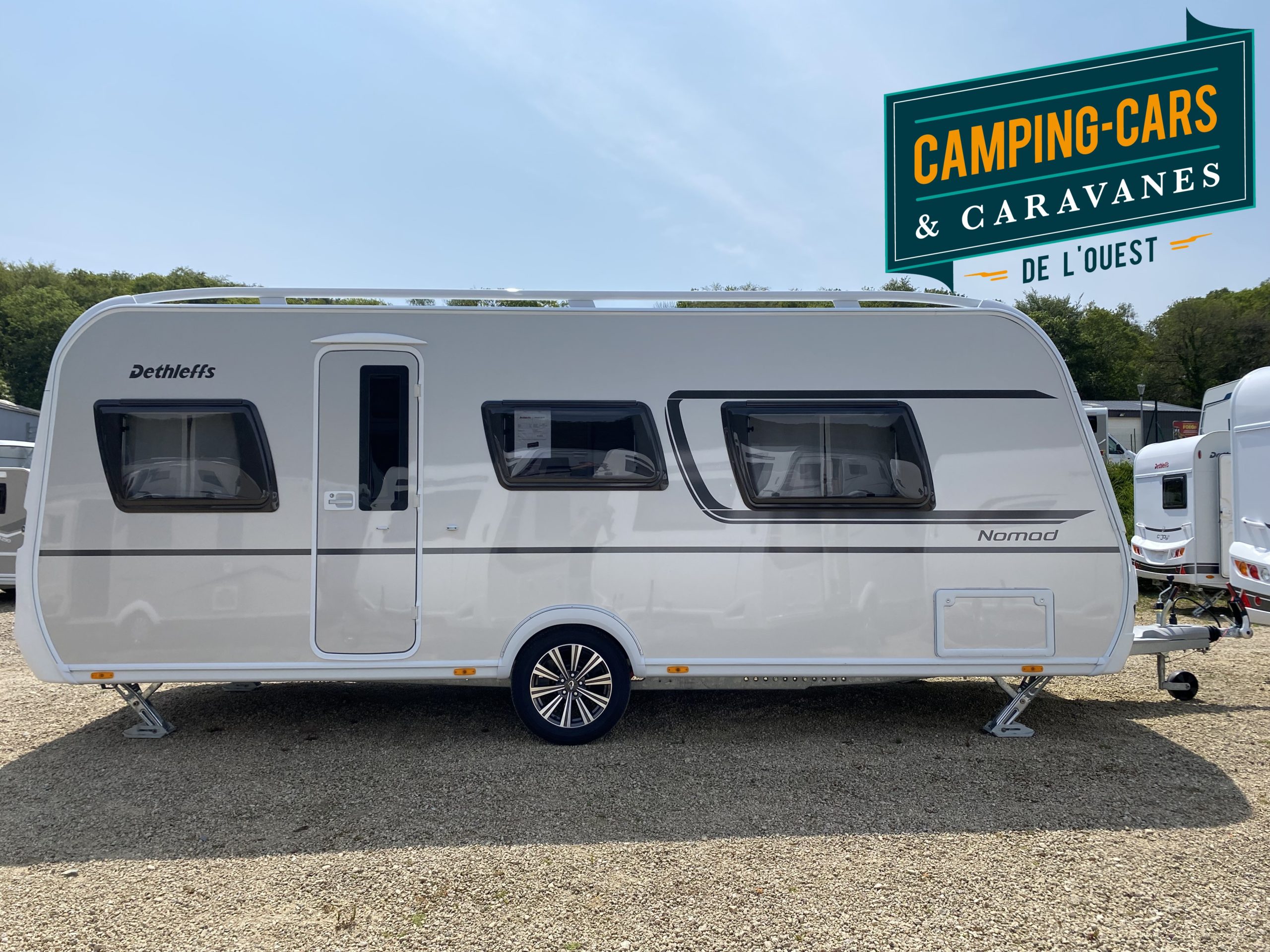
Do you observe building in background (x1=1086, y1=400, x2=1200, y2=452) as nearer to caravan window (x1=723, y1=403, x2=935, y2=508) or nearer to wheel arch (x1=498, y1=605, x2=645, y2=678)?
caravan window (x1=723, y1=403, x2=935, y2=508)

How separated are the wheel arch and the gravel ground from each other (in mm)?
595

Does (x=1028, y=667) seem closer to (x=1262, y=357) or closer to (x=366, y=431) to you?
(x=366, y=431)

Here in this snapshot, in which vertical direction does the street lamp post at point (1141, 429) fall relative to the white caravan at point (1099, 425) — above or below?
above

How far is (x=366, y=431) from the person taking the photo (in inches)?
195

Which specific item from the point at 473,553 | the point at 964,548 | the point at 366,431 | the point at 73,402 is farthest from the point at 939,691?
the point at 73,402

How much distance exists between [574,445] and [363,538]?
4.68 ft

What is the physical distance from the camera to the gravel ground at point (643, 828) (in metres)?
3.22

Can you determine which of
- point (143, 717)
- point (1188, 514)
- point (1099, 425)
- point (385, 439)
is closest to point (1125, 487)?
point (1188, 514)

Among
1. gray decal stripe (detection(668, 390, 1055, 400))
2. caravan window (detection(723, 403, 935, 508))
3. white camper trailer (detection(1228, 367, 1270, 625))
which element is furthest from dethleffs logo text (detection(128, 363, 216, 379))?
white camper trailer (detection(1228, 367, 1270, 625))

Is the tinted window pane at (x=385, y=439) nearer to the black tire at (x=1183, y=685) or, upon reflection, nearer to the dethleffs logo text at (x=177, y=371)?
the dethleffs logo text at (x=177, y=371)

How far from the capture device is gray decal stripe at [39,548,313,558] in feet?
15.8

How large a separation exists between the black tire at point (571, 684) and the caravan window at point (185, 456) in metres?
1.88

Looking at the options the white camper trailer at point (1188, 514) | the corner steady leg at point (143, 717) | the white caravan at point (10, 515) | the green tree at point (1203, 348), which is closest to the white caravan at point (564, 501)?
the corner steady leg at point (143, 717)

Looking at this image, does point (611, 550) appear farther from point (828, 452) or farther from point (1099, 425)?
point (1099, 425)
